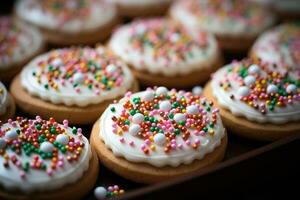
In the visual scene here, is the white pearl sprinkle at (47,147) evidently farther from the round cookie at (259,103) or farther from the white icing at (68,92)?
the round cookie at (259,103)

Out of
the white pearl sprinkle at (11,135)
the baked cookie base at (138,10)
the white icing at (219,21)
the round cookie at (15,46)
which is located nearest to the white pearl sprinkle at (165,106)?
the white pearl sprinkle at (11,135)

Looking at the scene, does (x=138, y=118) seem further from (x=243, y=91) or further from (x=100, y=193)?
(x=243, y=91)

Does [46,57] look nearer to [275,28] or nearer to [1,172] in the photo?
[1,172]

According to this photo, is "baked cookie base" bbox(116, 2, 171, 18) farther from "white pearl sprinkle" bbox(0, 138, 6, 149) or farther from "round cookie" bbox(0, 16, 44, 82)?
"white pearl sprinkle" bbox(0, 138, 6, 149)

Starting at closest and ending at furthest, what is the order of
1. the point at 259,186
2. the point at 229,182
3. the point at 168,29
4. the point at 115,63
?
the point at 229,182 < the point at 259,186 < the point at 115,63 < the point at 168,29

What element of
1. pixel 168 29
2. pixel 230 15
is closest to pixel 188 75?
pixel 168 29

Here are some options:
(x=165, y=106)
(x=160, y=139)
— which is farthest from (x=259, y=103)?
(x=160, y=139)

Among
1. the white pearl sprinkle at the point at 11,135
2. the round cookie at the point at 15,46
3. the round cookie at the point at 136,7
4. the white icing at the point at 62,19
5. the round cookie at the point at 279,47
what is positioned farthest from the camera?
the round cookie at the point at 136,7
